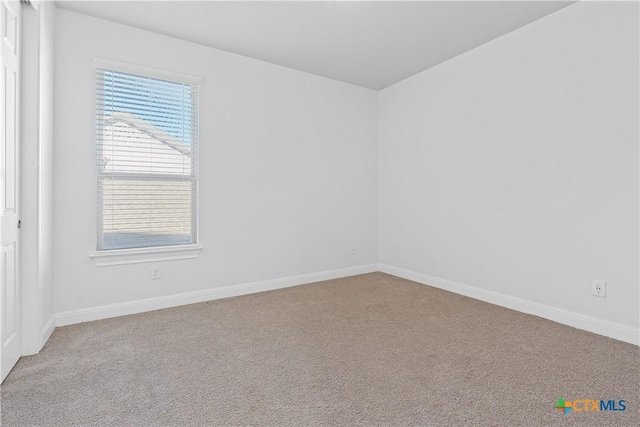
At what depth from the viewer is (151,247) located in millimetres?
3139

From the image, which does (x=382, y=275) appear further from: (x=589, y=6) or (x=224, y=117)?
(x=589, y=6)

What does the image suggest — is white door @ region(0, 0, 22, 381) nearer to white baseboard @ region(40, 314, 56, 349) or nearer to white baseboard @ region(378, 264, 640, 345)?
white baseboard @ region(40, 314, 56, 349)

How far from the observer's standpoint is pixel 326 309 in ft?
10.3

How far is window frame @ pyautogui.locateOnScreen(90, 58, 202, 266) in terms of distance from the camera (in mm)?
2881

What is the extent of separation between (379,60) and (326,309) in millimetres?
2740

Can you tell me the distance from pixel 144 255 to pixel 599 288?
384 centimetres

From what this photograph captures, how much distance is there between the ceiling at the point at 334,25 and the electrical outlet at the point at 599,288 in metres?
2.23

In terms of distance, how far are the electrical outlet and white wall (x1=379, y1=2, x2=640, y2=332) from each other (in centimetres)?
3

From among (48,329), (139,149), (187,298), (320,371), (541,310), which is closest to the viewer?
(320,371)

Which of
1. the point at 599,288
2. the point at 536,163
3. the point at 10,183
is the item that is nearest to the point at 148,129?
the point at 10,183

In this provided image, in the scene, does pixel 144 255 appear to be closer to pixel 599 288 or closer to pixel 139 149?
pixel 139 149

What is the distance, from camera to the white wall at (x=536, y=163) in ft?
8.08

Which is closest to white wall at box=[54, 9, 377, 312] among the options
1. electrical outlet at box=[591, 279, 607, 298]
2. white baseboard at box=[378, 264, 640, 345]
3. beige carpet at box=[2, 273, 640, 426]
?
beige carpet at box=[2, 273, 640, 426]

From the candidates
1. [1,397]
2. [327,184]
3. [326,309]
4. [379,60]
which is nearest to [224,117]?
[327,184]
